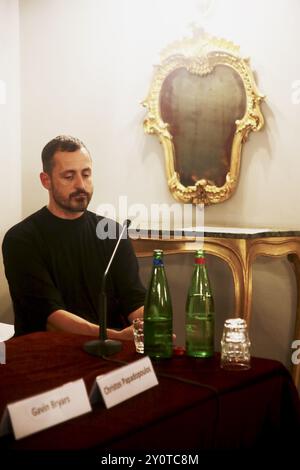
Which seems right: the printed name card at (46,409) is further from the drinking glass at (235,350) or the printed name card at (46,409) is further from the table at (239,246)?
the table at (239,246)

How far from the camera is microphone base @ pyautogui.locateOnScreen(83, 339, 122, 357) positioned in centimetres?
163

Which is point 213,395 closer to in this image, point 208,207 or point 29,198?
point 208,207

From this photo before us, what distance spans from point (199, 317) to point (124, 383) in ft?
1.28

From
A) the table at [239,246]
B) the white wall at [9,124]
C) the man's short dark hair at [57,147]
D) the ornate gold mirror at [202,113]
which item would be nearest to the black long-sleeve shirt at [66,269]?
the man's short dark hair at [57,147]

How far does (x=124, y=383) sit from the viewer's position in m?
1.29

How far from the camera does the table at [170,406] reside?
44.3 inches

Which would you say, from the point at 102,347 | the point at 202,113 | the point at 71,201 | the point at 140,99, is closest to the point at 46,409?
the point at 102,347

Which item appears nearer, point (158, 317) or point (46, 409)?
point (46, 409)

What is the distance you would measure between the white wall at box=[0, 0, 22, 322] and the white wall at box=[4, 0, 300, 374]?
53 millimetres

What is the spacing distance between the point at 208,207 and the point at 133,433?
2.51 m

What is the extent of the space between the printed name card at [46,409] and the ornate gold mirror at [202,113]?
2374 mm

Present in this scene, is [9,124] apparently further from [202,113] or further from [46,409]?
[46,409]

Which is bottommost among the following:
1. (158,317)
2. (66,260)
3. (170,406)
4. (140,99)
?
(170,406)

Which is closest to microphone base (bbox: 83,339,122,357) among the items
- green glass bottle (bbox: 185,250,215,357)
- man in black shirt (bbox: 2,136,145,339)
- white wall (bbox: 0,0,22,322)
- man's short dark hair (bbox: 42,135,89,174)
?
green glass bottle (bbox: 185,250,215,357)
